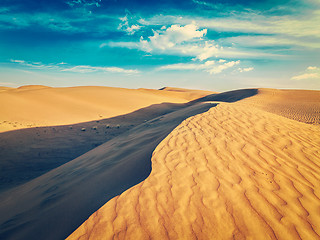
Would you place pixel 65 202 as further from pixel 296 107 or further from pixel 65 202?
pixel 296 107

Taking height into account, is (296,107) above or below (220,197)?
above

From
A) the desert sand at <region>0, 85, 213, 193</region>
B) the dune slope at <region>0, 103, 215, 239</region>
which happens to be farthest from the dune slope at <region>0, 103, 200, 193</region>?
the dune slope at <region>0, 103, 215, 239</region>

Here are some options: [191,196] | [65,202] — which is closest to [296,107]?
[191,196]

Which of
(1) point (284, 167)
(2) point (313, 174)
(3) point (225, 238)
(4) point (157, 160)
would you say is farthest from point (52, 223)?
(2) point (313, 174)

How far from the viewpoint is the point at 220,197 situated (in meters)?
2.40

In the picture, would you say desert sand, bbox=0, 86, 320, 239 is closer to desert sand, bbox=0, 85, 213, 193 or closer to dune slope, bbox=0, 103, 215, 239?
dune slope, bbox=0, 103, 215, 239

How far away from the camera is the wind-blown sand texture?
1998 millimetres

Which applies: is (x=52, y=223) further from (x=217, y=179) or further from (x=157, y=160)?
(x=217, y=179)

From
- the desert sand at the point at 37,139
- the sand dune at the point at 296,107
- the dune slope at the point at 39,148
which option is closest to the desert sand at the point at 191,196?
the dune slope at the point at 39,148

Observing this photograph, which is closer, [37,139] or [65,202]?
[65,202]

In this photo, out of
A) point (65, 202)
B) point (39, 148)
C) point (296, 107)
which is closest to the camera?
point (65, 202)

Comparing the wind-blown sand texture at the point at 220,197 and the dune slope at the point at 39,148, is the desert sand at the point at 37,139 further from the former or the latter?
the wind-blown sand texture at the point at 220,197

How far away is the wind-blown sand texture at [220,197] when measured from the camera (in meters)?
2.00

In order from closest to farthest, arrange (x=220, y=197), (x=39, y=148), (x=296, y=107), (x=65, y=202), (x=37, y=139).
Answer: (x=220, y=197), (x=65, y=202), (x=39, y=148), (x=37, y=139), (x=296, y=107)
